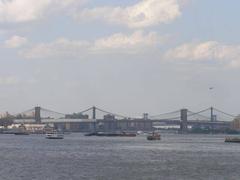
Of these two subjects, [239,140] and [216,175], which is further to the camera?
[239,140]

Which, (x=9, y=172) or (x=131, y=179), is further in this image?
(x=9, y=172)

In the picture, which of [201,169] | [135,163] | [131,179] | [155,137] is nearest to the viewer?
[131,179]

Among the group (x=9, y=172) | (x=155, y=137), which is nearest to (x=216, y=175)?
(x=9, y=172)

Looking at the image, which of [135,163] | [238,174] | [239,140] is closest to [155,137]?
[239,140]

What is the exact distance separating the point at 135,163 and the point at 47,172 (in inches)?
551

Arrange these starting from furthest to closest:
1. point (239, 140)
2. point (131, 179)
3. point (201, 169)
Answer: point (239, 140)
point (201, 169)
point (131, 179)

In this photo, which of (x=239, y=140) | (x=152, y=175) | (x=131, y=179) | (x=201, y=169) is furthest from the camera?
(x=239, y=140)

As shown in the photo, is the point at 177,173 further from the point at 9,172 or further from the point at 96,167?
the point at 9,172

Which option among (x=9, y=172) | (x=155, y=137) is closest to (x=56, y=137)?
(x=155, y=137)

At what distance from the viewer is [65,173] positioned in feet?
177

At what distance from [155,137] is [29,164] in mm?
113468

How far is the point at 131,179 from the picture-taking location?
162ft

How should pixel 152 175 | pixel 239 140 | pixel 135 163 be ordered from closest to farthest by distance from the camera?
pixel 152 175, pixel 135 163, pixel 239 140

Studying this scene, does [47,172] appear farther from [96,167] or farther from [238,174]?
[238,174]
